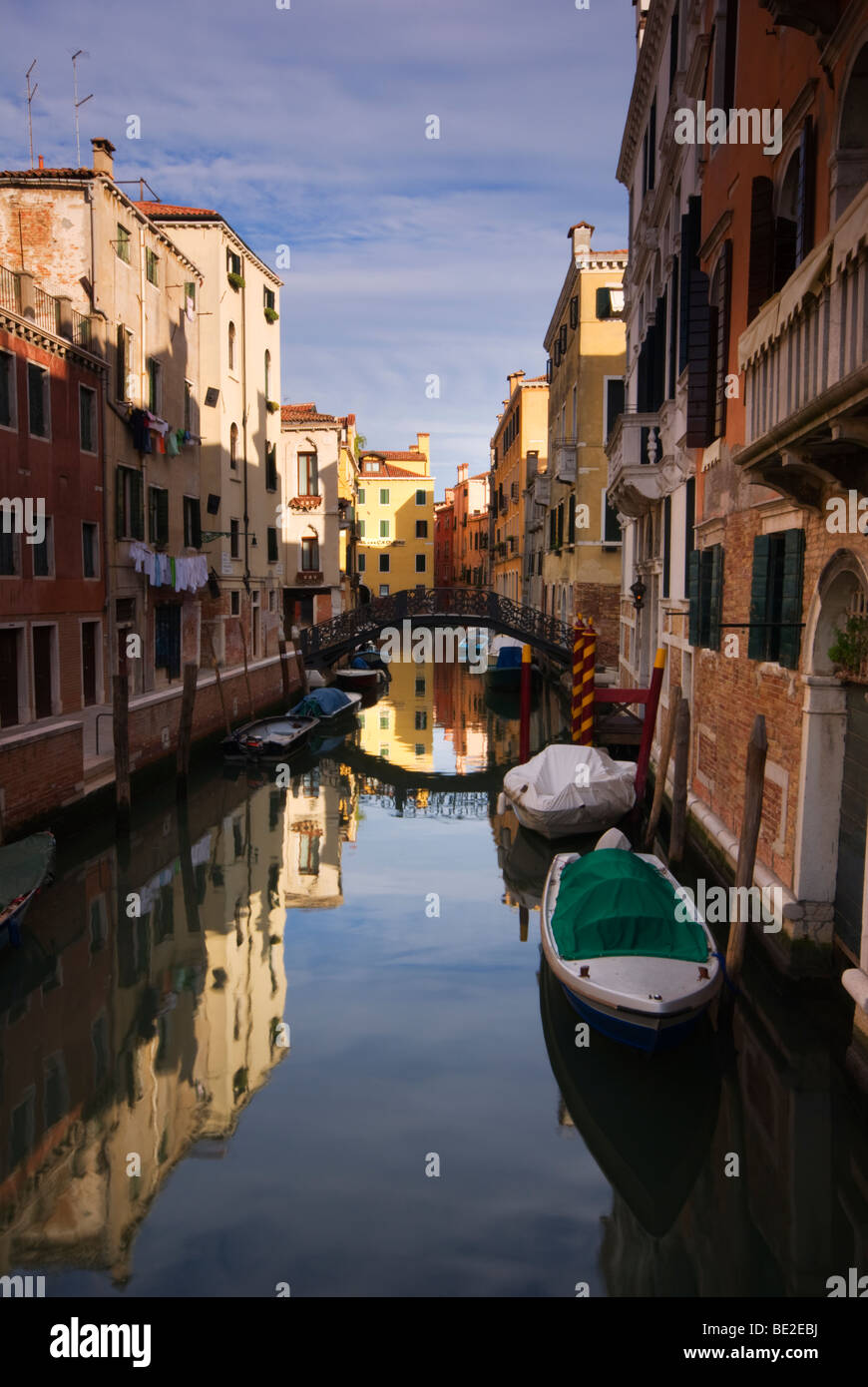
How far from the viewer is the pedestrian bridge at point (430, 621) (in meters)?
29.6

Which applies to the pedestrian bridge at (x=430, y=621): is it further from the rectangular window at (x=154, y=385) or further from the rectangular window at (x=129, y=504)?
the rectangular window at (x=129, y=504)

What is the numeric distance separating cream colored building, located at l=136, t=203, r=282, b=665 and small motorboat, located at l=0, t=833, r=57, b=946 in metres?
13.5

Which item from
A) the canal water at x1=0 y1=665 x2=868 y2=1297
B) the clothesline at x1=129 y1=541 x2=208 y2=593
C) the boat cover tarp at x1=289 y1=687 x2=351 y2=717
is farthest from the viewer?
the boat cover tarp at x1=289 y1=687 x2=351 y2=717

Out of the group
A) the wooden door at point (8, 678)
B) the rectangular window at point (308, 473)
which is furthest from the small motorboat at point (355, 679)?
the wooden door at point (8, 678)

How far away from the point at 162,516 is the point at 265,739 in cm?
472

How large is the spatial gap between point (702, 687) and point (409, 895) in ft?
13.5

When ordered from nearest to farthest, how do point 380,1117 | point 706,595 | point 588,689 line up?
point 380,1117 → point 706,595 → point 588,689

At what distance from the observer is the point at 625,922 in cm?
770

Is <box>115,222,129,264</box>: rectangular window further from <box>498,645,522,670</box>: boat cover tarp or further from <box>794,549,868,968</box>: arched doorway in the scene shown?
<box>498,645,522,670</box>: boat cover tarp

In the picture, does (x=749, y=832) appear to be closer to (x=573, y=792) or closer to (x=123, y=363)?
(x=573, y=792)

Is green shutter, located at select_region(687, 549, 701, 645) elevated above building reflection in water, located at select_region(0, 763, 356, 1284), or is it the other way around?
green shutter, located at select_region(687, 549, 701, 645)

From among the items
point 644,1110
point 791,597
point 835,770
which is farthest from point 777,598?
point 644,1110

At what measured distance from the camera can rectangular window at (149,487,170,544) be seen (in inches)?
773

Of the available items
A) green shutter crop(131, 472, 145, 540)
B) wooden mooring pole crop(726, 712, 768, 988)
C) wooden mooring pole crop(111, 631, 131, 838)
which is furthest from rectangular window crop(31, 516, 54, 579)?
wooden mooring pole crop(726, 712, 768, 988)
